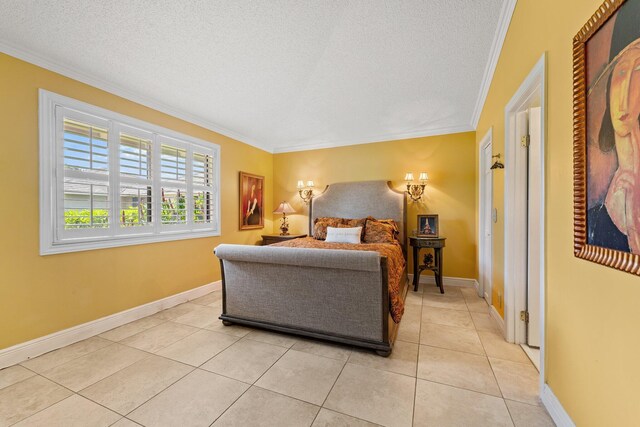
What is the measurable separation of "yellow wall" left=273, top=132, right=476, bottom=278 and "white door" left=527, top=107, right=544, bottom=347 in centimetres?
188

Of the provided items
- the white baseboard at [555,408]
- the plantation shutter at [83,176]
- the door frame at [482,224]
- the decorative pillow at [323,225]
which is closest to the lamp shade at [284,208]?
the decorative pillow at [323,225]

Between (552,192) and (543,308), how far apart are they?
2.27ft

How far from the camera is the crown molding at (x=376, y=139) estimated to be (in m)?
3.99

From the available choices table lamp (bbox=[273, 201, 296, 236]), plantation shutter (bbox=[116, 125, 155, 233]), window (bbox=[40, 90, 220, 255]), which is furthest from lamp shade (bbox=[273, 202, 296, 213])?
plantation shutter (bbox=[116, 125, 155, 233])

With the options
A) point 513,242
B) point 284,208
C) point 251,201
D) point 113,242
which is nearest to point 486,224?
point 513,242

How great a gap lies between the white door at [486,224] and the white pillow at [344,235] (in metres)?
1.65

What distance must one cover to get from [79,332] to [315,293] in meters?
2.32

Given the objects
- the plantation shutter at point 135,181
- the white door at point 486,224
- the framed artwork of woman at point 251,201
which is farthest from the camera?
the framed artwork of woman at point 251,201

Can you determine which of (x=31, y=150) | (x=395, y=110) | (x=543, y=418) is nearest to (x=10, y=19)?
(x=31, y=150)

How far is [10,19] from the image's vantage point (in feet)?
5.88

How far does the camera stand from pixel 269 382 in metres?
1.74

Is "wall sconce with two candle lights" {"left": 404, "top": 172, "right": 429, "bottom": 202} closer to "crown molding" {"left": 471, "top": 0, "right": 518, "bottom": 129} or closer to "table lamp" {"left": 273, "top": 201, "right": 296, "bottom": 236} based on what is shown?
"crown molding" {"left": 471, "top": 0, "right": 518, "bottom": 129}

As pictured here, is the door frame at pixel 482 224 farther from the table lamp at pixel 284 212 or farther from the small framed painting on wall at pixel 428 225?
the table lamp at pixel 284 212

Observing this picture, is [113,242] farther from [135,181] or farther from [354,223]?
[354,223]
